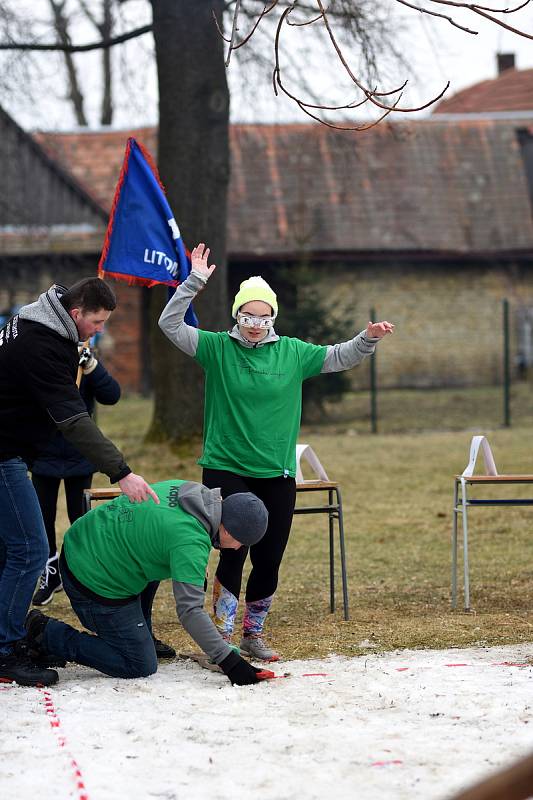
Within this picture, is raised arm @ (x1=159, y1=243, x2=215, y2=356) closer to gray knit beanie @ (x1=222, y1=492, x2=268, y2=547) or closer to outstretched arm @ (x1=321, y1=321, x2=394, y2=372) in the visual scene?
outstretched arm @ (x1=321, y1=321, x2=394, y2=372)

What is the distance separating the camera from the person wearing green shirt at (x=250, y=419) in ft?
20.1

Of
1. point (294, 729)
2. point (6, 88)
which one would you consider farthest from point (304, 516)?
point (6, 88)

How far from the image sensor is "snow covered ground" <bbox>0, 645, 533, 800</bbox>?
421cm

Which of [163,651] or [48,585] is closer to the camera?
[163,651]

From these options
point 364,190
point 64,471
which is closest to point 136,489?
point 64,471

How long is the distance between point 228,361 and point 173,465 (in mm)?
8021

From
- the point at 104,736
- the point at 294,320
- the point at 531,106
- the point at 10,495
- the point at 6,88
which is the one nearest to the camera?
the point at 104,736

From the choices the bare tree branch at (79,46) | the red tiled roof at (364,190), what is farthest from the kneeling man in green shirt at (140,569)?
the red tiled roof at (364,190)

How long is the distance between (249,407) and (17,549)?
4.34 feet

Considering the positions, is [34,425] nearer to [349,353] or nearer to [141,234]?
[349,353]

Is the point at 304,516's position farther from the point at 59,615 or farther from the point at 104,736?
the point at 104,736

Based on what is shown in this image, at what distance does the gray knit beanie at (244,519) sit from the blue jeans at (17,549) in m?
0.93

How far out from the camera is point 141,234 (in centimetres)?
794

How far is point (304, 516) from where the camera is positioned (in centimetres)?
1161
